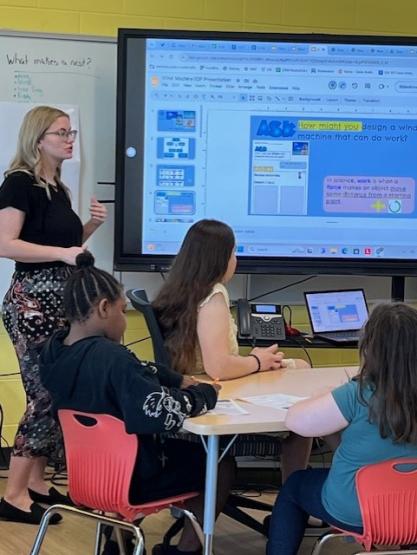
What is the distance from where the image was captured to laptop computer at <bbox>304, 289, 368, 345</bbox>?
11.9ft

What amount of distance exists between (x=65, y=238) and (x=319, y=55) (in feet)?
4.63

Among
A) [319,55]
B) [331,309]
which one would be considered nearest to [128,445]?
[331,309]

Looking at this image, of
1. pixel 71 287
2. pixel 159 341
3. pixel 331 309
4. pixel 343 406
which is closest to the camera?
pixel 343 406

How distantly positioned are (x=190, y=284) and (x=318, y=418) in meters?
0.79

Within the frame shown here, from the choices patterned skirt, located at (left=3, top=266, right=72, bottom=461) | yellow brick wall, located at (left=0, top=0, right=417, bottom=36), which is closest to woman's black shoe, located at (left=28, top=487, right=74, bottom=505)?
patterned skirt, located at (left=3, top=266, right=72, bottom=461)

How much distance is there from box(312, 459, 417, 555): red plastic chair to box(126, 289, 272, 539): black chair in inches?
34.6

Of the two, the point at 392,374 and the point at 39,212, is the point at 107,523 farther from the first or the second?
the point at 39,212

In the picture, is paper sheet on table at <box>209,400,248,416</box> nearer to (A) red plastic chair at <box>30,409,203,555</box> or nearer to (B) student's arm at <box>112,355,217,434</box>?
(B) student's arm at <box>112,355,217,434</box>

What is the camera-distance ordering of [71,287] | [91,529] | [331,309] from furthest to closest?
[331,309] → [91,529] → [71,287]

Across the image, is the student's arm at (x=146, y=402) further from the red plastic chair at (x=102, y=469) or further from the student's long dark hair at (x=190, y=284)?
the student's long dark hair at (x=190, y=284)

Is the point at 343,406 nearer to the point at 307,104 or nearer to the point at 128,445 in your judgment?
the point at 128,445

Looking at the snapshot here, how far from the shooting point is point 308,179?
12.7 ft

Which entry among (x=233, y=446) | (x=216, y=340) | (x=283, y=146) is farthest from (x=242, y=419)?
(x=283, y=146)

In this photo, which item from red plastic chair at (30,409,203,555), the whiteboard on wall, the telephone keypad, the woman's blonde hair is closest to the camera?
red plastic chair at (30,409,203,555)
